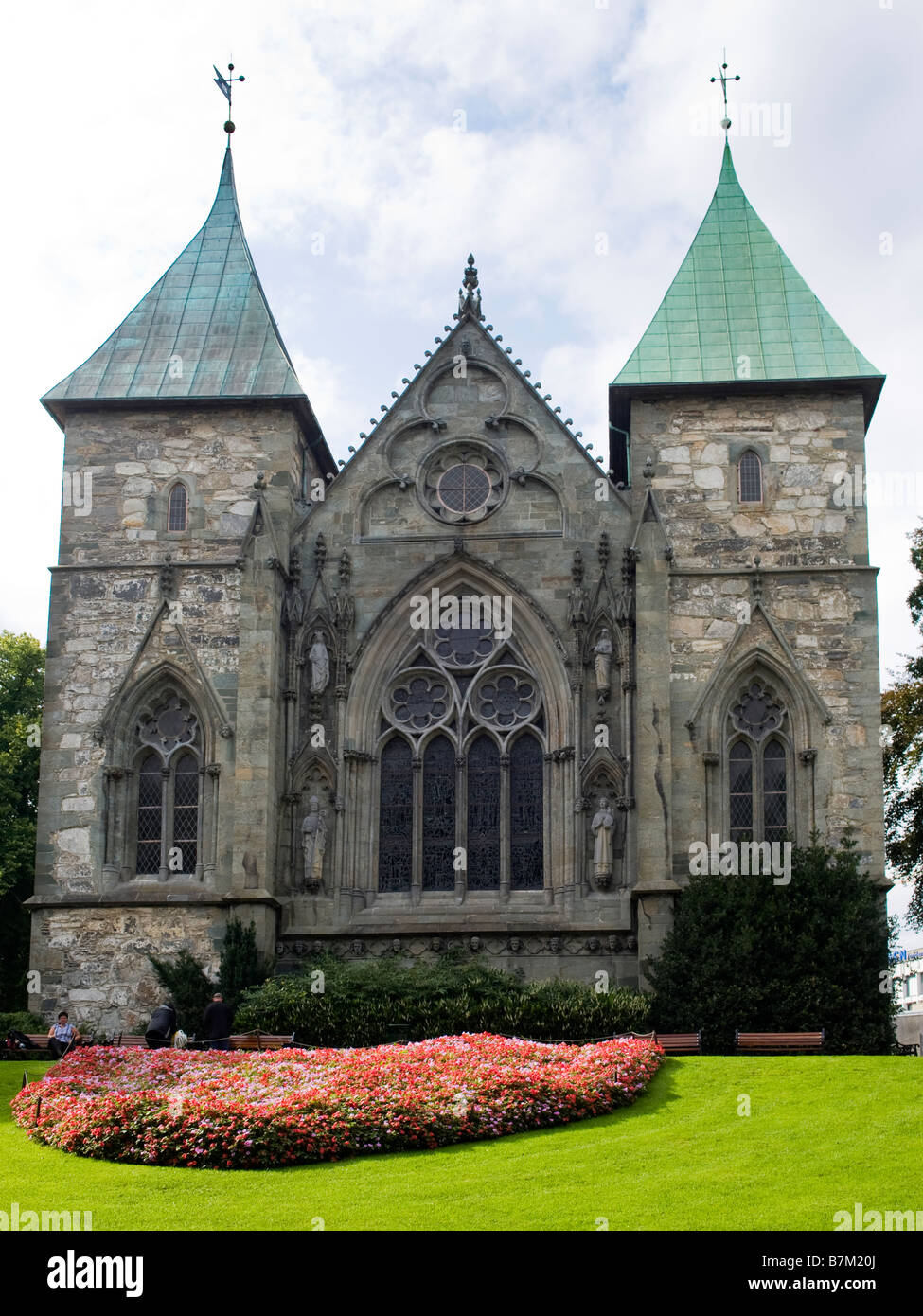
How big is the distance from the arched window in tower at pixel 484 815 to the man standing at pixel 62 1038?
25.2ft

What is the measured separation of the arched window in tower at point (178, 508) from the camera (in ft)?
110

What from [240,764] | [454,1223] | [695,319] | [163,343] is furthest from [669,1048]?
[163,343]

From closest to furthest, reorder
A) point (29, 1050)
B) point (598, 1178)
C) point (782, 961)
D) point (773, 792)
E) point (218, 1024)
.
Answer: point (598, 1178) < point (218, 1024) < point (782, 961) < point (29, 1050) < point (773, 792)

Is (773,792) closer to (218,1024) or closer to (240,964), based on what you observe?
(240,964)

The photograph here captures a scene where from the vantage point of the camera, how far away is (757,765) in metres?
31.4

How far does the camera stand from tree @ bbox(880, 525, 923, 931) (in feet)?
122

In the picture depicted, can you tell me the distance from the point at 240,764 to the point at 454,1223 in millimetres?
16516

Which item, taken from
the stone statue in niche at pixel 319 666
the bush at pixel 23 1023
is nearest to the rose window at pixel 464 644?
the stone statue in niche at pixel 319 666

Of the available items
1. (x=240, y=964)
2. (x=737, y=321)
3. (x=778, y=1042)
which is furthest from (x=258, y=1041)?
(x=737, y=321)

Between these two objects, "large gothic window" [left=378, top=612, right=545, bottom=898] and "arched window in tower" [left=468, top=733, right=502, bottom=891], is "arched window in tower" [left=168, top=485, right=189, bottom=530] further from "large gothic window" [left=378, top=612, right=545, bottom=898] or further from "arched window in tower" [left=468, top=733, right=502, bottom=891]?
"arched window in tower" [left=468, top=733, right=502, bottom=891]

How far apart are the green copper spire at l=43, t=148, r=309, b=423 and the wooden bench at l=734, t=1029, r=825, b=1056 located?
1444 cm

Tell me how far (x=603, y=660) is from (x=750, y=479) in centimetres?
433

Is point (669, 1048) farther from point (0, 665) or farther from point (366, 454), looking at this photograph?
point (0, 665)

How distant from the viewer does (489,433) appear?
34.2 m
